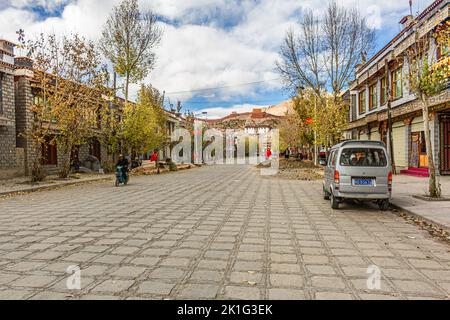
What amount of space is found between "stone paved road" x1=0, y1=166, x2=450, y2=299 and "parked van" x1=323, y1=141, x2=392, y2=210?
512mm

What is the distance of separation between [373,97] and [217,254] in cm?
2531

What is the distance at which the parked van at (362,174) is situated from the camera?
8867mm

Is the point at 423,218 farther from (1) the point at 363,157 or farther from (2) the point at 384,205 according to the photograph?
(1) the point at 363,157

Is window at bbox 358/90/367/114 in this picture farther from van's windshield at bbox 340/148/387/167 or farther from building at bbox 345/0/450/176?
van's windshield at bbox 340/148/387/167

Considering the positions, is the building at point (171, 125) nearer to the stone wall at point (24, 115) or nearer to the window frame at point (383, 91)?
the stone wall at point (24, 115)

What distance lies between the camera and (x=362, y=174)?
350 inches

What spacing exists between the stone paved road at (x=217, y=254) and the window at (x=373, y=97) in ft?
63.2

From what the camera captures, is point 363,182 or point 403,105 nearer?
point 363,182

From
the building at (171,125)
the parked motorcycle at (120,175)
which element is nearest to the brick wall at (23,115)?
the parked motorcycle at (120,175)

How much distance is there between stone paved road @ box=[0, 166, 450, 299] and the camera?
369 cm

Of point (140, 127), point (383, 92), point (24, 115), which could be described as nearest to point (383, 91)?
point (383, 92)
